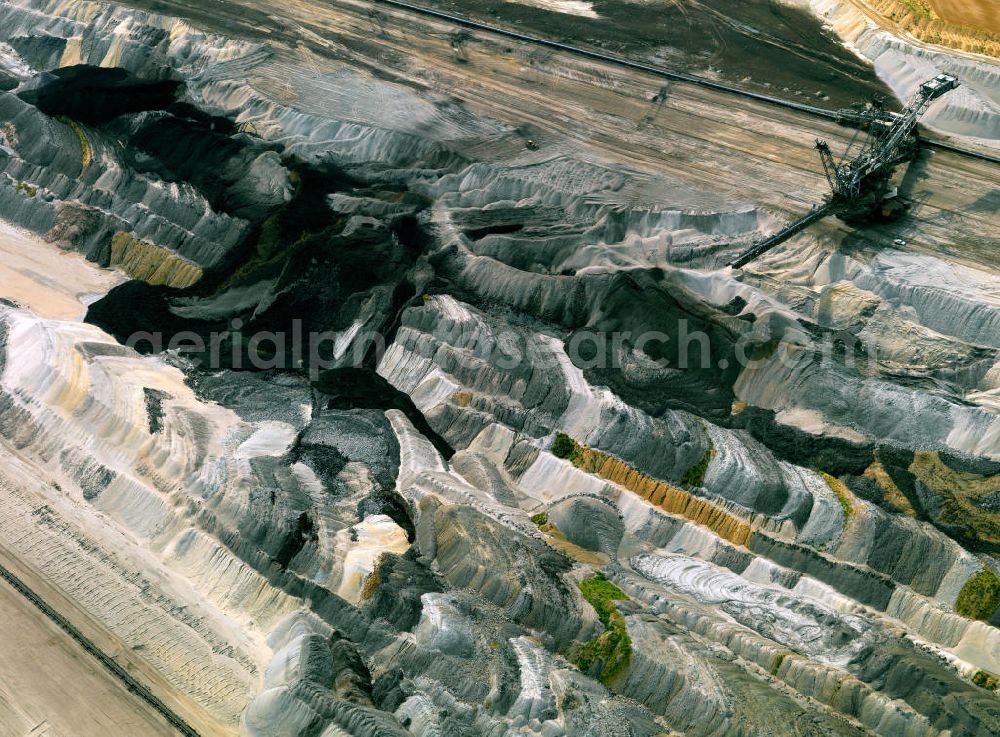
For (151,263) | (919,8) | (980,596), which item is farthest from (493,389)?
(919,8)

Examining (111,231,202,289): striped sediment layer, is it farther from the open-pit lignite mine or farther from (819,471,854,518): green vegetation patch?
(819,471,854,518): green vegetation patch

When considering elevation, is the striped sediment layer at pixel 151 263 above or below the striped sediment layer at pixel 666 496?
below

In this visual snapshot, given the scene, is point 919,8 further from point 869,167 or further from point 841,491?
point 841,491

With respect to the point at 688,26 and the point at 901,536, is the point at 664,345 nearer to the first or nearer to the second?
the point at 901,536

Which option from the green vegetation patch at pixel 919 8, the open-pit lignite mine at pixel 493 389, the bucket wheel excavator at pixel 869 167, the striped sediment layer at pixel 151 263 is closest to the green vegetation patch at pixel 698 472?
the open-pit lignite mine at pixel 493 389

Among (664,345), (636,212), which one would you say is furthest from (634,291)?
(636,212)

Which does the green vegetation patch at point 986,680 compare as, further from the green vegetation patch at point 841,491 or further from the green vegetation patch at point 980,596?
the green vegetation patch at point 841,491
